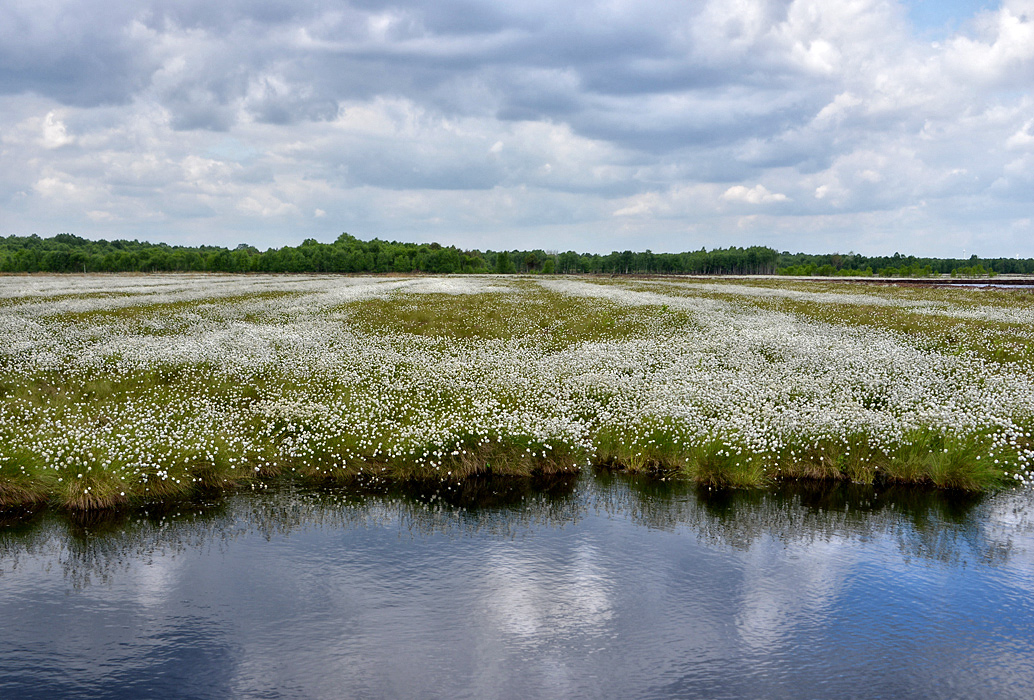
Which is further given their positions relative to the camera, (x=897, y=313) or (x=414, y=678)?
(x=897, y=313)

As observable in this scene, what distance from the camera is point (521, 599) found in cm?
952

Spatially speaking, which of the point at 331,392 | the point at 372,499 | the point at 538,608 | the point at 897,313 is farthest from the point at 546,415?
the point at 897,313

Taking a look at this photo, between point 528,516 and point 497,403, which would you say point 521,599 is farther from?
point 497,403

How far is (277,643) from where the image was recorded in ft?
27.4

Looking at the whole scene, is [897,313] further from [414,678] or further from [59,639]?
[59,639]

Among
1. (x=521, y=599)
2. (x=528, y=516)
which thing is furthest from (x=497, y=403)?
(x=521, y=599)

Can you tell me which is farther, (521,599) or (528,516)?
(528,516)

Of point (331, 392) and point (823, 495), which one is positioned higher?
point (331, 392)

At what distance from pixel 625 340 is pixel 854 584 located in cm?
1894

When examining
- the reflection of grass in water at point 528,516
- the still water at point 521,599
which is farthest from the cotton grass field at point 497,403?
the still water at point 521,599

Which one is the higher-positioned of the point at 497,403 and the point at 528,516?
the point at 497,403

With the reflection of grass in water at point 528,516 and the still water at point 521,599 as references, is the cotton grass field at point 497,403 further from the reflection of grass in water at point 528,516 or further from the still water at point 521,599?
the still water at point 521,599

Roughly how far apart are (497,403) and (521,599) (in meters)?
8.40

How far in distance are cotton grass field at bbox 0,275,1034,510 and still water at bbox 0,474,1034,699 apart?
142cm
